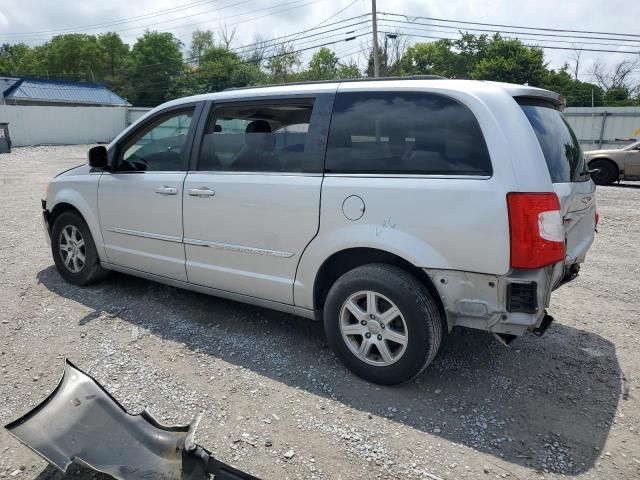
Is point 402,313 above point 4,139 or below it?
below

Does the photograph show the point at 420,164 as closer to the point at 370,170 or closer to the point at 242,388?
the point at 370,170

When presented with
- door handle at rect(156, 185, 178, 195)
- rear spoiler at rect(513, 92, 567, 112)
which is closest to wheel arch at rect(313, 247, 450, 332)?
rear spoiler at rect(513, 92, 567, 112)

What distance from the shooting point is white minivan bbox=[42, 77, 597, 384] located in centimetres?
279

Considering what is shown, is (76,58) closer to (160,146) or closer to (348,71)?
(348,71)

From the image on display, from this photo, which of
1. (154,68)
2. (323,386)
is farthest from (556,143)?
(154,68)

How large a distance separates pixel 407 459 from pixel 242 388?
1.16 m

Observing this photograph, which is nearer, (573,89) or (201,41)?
(573,89)

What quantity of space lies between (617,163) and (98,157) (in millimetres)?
13325

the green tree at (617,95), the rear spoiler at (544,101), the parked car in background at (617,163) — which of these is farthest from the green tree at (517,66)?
the rear spoiler at (544,101)

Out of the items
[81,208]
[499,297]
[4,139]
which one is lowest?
[499,297]

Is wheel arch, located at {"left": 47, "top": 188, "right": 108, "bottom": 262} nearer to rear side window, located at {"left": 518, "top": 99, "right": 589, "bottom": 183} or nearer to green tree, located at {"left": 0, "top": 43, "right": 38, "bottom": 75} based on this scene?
rear side window, located at {"left": 518, "top": 99, "right": 589, "bottom": 183}

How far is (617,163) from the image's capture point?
1339 centimetres

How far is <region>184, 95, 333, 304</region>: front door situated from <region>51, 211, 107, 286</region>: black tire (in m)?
1.36

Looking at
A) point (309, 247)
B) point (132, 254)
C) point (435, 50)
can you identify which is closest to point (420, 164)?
point (309, 247)
